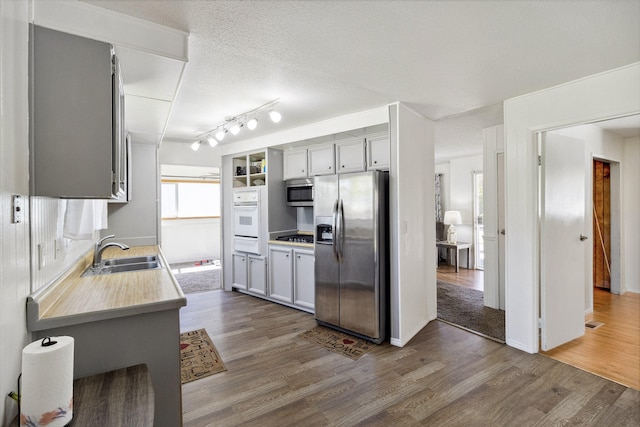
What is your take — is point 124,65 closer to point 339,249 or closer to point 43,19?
point 43,19

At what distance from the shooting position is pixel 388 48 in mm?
2100

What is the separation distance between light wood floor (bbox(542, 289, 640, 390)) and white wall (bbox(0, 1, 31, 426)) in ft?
12.4

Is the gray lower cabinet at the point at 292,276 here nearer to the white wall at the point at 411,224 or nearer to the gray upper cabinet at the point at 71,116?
the white wall at the point at 411,224

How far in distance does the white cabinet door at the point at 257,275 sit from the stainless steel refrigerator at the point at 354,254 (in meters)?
A: 1.31

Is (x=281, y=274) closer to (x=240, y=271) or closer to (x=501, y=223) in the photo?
(x=240, y=271)

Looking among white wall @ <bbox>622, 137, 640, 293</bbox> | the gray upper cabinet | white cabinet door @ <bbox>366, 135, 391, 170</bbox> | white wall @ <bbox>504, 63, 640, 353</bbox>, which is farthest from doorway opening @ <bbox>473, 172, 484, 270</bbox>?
the gray upper cabinet

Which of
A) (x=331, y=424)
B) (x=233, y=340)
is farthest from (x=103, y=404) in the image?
(x=233, y=340)

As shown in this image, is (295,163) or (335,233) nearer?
(335,233)

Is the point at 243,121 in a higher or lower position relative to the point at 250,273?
higher

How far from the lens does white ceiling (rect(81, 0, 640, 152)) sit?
66.5 inches

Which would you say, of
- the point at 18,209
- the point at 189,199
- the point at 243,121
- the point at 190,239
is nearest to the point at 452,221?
the point at 243,121

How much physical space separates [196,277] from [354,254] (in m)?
4.06

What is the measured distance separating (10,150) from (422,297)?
3632 mm

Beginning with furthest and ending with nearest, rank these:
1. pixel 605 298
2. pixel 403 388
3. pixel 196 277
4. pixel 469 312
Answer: pixel 196 277 → pixel 605 298 → pixel 469 312 → pixel 403 388
